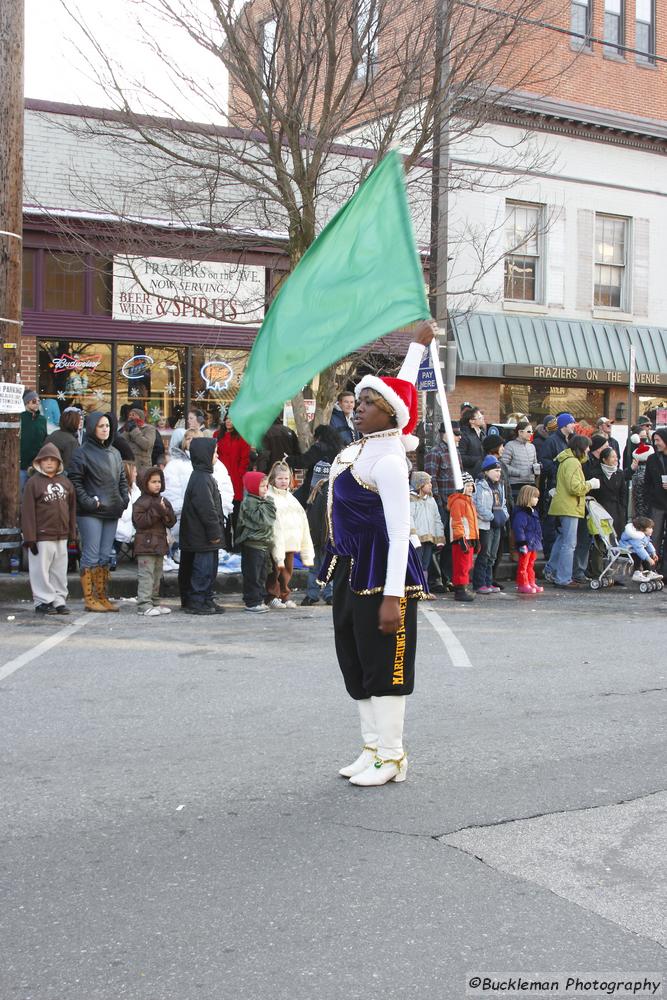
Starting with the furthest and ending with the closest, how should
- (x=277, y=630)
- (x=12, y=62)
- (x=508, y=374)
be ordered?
(x=508, y=374) → (x=12, y=62) → (x=277, y=630)

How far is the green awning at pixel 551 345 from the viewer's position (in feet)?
70.7

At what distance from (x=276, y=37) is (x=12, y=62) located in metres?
3.28

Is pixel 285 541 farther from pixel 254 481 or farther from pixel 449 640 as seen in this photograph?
pixel 449 640

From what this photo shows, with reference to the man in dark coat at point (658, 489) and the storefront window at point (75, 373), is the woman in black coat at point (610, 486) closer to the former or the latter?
the man in dark coat at point (658, 489)

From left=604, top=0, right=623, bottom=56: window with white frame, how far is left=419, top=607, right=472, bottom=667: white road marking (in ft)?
56.8

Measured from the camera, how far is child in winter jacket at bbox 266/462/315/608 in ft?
37.4

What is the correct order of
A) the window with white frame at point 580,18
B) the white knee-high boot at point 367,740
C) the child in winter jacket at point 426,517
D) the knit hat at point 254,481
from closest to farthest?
1. the white knee-high boot at point 367,740
2. the knit hat at point 254,481
3. the child in winter jacket at point 426,517
4. the window with white frame at point 580,18

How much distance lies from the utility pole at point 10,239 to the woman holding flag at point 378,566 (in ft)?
24.1

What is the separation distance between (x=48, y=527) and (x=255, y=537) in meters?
2.04

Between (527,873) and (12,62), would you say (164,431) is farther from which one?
(527,873)

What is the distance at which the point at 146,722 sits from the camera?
6551 millimetres

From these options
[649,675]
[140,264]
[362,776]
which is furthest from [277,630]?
[140,264]

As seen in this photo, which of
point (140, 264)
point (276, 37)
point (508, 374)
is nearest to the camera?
point (276, 37)

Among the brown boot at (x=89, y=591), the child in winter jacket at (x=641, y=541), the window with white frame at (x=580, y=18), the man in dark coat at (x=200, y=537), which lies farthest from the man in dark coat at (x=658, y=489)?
the window with white frame at (x=580, y=18)
